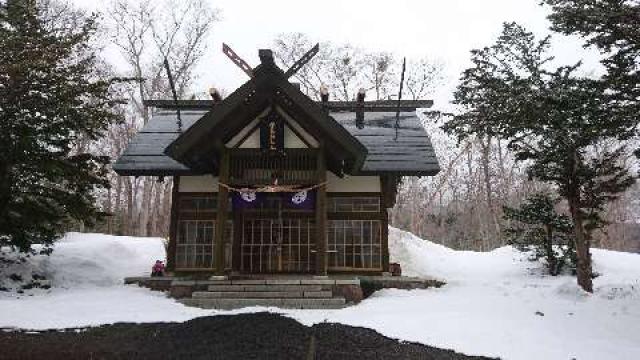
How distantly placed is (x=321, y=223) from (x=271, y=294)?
215cm

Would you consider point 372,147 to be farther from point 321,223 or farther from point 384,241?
point 321,223

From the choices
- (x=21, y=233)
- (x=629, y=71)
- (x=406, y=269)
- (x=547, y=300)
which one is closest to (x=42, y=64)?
(x=21, y=233)

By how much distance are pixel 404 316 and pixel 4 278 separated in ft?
34.3

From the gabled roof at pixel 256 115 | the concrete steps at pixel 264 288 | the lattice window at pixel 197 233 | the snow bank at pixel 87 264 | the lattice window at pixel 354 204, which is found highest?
the gabled roof at pixel 256 115

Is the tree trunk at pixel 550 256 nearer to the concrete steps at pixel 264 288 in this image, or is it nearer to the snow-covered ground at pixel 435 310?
the snow-covered ground at pixel 435 310

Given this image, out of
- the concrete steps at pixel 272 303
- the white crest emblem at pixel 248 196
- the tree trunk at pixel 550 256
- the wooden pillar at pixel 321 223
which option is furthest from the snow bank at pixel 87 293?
the tree trunk at pixel 550 256

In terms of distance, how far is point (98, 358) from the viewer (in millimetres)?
6641

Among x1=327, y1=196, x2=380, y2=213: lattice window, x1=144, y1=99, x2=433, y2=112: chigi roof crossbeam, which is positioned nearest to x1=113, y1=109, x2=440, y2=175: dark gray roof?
x1=144, y1=99, x2=433, y2=112: chigi roof crossbeam

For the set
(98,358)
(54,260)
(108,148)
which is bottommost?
(98,358)

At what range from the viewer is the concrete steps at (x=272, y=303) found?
→ 10859 millimetres

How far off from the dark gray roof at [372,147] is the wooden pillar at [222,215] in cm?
232

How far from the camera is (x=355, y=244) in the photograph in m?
14.3

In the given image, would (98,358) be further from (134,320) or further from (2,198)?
(2,198)

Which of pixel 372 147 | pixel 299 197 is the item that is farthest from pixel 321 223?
pixel 372 147
